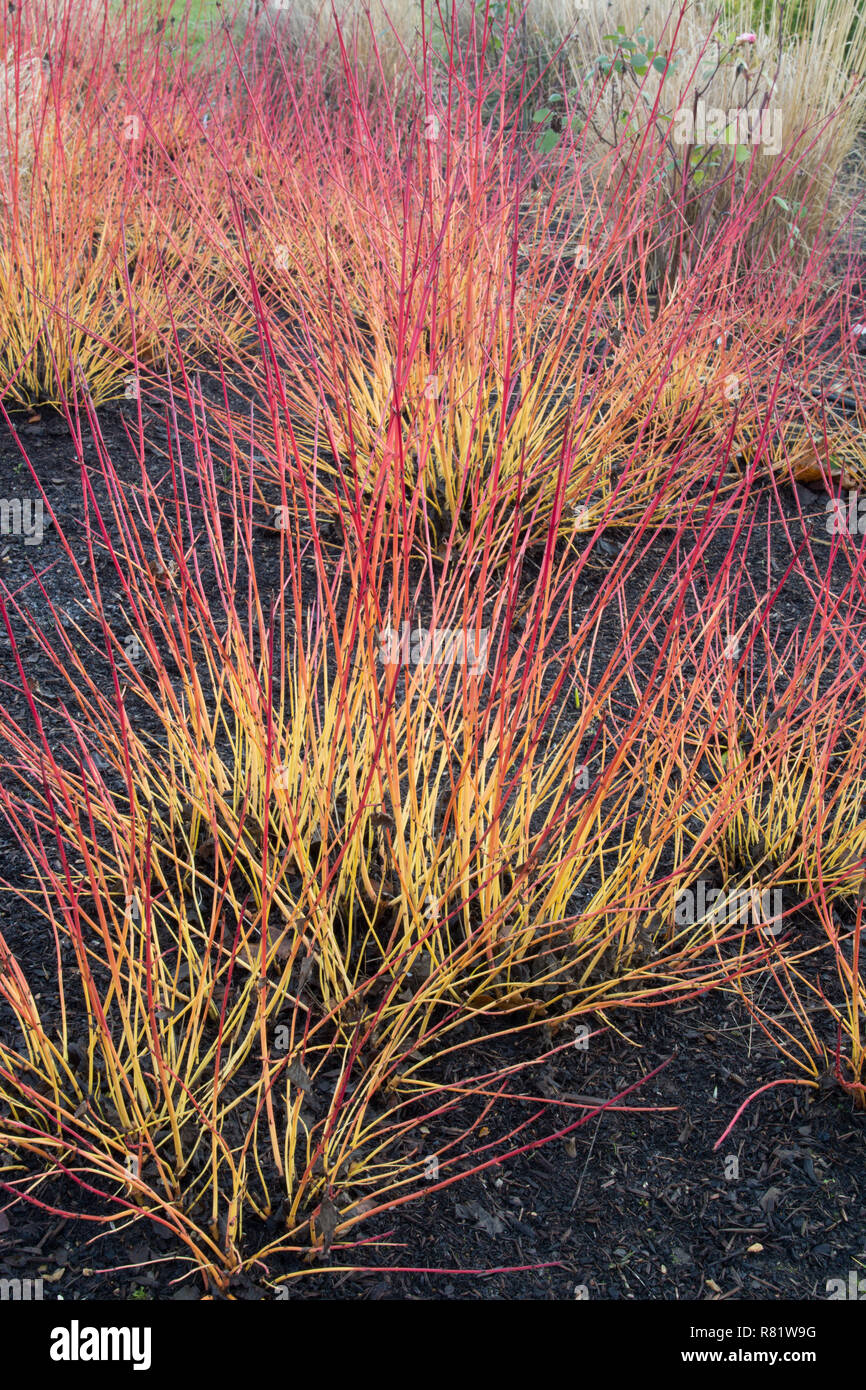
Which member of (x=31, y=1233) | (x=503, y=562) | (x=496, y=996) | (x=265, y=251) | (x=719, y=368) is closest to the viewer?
(x=31, y=1233)

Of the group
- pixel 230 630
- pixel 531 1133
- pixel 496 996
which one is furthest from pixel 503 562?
pixel 531 1133

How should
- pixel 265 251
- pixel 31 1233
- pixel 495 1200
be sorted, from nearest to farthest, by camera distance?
1. pixel 31 1233
2. pixel 495 1200
3. pixel 265 251

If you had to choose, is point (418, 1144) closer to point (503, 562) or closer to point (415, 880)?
point (415, 880)

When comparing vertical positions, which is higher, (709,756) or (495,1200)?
(709,756)

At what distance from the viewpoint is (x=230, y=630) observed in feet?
5.71

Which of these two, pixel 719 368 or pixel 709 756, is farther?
pixel 719 368

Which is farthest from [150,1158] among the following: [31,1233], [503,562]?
[503,562]

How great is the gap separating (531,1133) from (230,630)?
0.93 metres

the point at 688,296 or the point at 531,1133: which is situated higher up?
the point at 688,296

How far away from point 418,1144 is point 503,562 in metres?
1.62

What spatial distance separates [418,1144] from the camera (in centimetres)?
150

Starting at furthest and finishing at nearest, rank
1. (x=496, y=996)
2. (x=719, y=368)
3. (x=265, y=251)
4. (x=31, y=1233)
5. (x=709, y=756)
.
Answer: (x=265, y=251) < (x=719, y=368) < (x=709, y=756) < (x=496, y=996) < (x=31, y=1233)

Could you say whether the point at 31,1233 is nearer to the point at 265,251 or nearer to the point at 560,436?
the point at 560,436

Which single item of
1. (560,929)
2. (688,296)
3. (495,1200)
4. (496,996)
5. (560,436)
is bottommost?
(495,1200)
